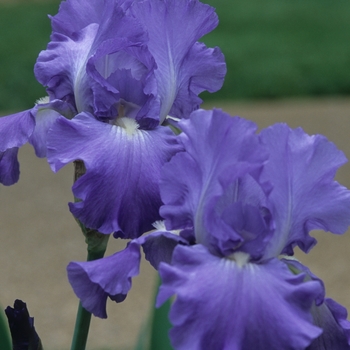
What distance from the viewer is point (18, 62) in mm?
5609

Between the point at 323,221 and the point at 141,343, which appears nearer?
the point at 323,221

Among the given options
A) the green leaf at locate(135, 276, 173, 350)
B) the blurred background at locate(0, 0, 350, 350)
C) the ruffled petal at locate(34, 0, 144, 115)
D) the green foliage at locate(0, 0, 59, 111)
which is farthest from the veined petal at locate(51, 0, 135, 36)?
the green foliage at locate(0, 0, 59, 111)

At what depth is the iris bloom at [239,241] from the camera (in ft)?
2.02

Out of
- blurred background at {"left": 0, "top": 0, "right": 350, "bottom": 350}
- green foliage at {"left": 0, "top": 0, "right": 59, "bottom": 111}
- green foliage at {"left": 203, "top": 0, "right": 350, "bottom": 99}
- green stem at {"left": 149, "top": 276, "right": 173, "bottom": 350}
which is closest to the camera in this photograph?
green stem at {"left": 149, "top": 276, "right": 173, "bottom": 350}

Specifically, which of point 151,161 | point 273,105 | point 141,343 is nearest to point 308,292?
point 151,161

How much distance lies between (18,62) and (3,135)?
4984mm

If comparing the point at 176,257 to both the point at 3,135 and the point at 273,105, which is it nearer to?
the point at 3,135

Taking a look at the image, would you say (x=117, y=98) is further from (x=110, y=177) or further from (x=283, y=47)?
(x=283, y=47)

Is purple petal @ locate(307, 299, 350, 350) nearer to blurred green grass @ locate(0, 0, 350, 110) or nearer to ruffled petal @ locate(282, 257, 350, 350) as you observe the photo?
ruffled petal @ locate(282, 257, 350, 350)

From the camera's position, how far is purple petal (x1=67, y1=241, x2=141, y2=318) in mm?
678

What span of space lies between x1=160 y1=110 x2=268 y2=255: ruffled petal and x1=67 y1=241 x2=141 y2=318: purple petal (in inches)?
2.2

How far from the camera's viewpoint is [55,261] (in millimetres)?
3260

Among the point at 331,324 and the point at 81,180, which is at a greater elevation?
the point at 81,180

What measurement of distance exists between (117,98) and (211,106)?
171 inches
